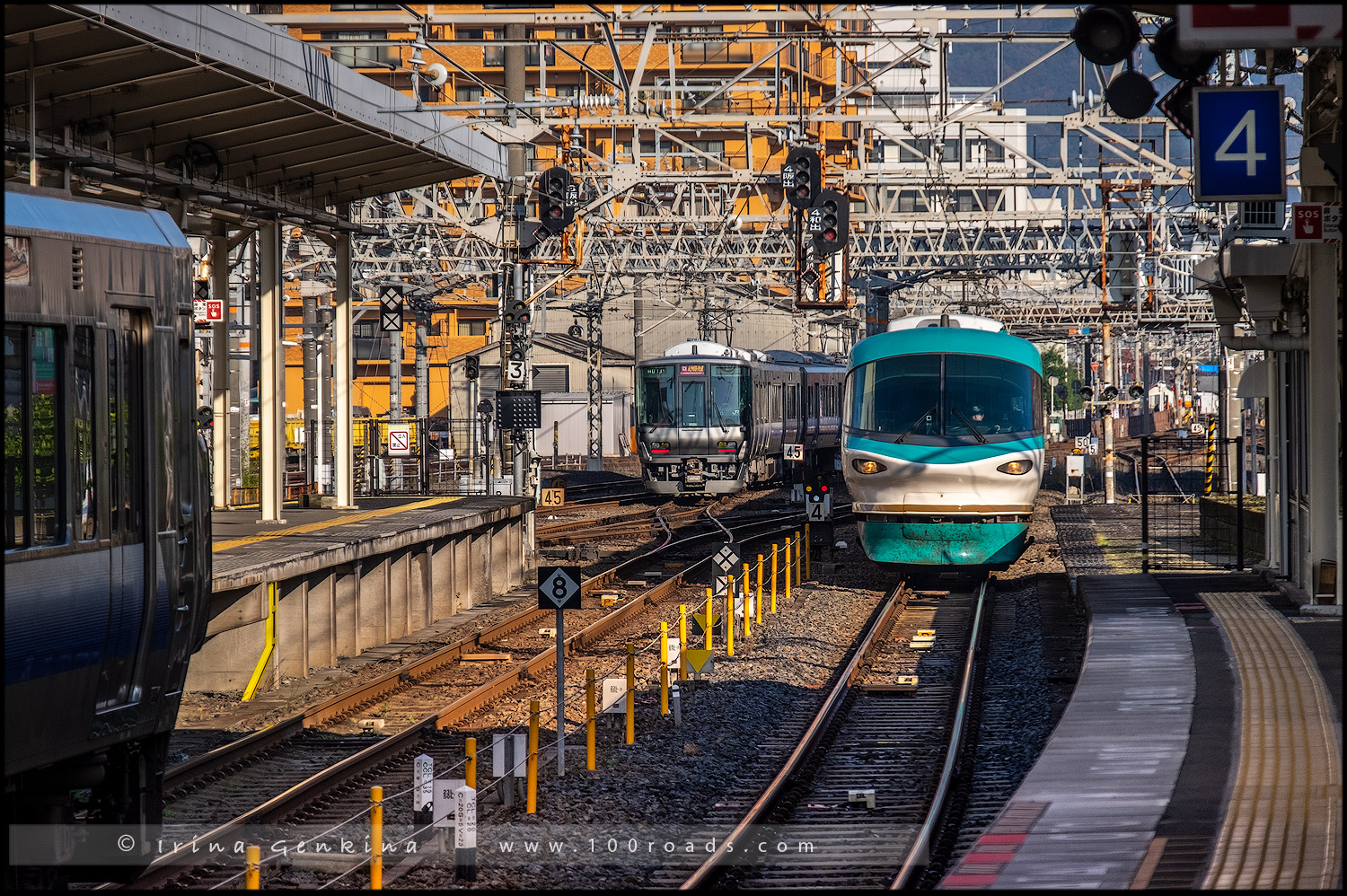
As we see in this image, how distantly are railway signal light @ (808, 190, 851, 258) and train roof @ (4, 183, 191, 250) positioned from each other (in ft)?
59.3

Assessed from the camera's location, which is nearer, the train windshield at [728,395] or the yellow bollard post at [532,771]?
the yellow bollard post at [532,771]

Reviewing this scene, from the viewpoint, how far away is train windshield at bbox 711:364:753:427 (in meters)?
36.5

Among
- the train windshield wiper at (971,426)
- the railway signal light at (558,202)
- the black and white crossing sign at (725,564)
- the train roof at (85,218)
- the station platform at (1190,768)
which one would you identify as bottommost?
the station platform at (1190,768)

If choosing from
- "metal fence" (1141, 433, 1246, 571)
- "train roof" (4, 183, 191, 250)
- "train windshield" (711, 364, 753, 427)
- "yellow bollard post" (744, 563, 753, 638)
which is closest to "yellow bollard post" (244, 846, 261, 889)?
"train roof" (4, 183, 191, 250)

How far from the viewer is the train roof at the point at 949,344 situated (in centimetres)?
2061

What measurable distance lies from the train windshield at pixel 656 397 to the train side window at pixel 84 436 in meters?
29.2

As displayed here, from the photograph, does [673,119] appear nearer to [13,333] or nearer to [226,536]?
[226,536]

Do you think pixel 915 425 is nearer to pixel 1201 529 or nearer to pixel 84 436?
pixel 1201 529

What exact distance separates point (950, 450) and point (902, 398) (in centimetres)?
114

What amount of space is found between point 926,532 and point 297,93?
379 inches

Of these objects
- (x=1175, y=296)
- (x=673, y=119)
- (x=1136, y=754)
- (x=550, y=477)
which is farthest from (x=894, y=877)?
(x=1175, y=296)

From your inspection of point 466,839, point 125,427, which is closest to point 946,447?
point 466,839

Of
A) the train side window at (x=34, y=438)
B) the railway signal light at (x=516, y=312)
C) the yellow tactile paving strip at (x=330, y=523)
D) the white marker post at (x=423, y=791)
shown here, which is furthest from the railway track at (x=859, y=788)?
the railway signal light at (x=516, y=312)

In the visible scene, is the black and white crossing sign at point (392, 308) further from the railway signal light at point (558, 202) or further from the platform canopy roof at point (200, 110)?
the platform canopy roof at point (200, 110)
